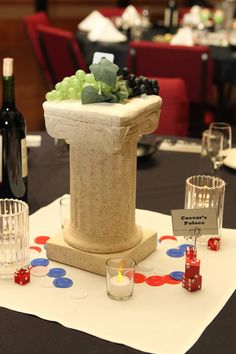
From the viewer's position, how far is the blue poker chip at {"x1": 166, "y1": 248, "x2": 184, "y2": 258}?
1554mm

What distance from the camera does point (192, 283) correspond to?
4.55 ft

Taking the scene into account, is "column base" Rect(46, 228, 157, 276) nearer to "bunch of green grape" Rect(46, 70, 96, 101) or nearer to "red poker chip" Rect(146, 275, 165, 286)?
"red poker chip" Rect(146, 275, 165, 286)

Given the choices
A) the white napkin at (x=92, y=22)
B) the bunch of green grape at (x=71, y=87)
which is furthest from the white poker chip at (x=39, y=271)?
the white napkin at (x=92, y=22)

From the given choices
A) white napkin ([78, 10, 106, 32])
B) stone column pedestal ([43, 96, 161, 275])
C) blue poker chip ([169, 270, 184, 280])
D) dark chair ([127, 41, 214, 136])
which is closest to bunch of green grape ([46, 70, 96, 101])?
stone column pedestal ([43, 96, 161, 275])

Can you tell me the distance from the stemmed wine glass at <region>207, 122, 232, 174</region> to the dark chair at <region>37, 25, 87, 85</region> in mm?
2130

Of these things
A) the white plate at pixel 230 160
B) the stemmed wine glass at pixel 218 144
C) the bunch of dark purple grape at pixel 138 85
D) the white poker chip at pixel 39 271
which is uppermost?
the bunch of dark purple grape at pixel 138 85

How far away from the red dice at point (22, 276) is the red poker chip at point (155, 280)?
0.26 metres

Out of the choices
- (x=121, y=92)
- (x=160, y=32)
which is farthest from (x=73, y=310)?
(x=160, y=32)

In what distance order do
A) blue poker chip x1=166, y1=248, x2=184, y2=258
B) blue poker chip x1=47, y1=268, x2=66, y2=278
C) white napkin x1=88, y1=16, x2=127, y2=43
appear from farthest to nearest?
white napkin x1=88, y1=16, x2=127, y2=43 → blue poker chip x1=166, y1=248, x2=184, y2=258 → blue poker chip x1=47, y1=268, x2=66, y2=278

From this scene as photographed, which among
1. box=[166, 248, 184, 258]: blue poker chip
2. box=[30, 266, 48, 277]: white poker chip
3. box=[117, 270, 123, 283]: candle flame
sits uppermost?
box=[117, 270, 123, 283]: candle flame

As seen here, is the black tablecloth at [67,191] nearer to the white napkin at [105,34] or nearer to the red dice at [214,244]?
the red dice at [214,244]

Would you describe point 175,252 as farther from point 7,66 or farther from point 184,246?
point 7,66

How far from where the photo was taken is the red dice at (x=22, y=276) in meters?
1.40

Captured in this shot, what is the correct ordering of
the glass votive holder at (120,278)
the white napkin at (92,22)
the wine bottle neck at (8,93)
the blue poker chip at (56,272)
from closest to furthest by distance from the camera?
the glass votive holder at (120,278)
the blue poker chip at (56,272)
the wine bottle neck at (8,93)
the white napkin at (92,22)
